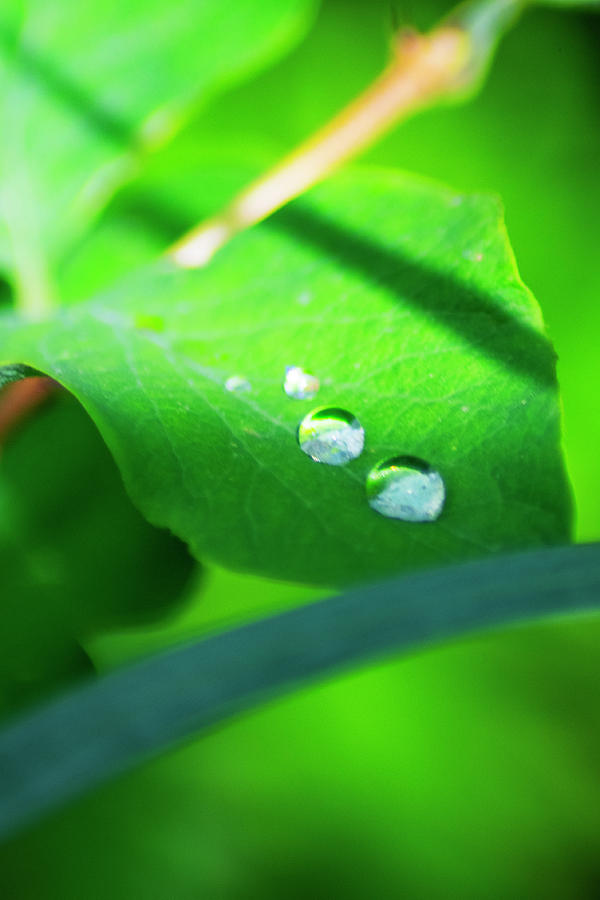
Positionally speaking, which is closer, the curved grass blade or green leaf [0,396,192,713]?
the curved grass blade

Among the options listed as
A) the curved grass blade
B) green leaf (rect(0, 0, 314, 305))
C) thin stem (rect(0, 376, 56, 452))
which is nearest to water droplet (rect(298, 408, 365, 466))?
the curved grass blade

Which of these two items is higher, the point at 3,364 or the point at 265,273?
the point at 265,273

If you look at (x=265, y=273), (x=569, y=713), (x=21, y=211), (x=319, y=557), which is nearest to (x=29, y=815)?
(x=319, y=557)

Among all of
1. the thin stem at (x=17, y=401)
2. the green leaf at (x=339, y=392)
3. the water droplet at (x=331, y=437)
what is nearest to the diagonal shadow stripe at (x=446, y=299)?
the green leaf at (x=339, y=392)

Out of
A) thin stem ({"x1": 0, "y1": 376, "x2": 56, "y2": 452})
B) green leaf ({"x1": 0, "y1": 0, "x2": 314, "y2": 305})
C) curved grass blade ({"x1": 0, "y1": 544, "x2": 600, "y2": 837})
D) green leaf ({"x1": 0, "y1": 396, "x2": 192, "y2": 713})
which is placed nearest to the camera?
curved grass blade ({"x1": 0, "y1": 544, "x2": 600, "y2": 837})

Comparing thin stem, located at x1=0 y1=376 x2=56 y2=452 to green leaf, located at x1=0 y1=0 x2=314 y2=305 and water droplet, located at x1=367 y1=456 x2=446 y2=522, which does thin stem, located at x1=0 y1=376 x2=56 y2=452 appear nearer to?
green leaf, located at x1=0 y1=0 x2=314 y2=305

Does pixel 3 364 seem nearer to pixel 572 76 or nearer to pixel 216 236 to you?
pixel 216 236

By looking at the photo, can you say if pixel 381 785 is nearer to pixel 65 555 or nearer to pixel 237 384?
pixel 65 555
